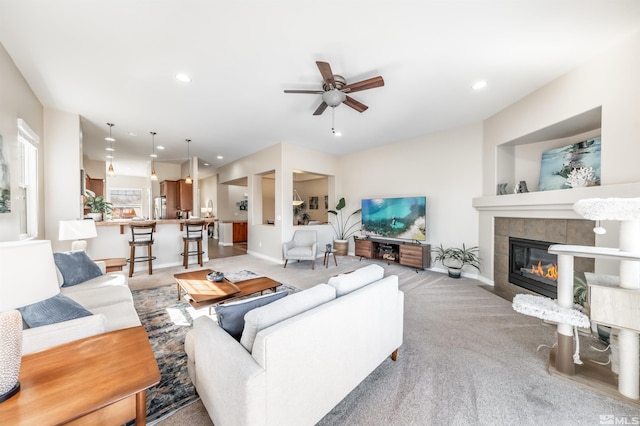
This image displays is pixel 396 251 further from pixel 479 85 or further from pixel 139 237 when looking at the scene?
pixel 139 237

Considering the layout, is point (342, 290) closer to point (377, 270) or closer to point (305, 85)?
point (377, 270)

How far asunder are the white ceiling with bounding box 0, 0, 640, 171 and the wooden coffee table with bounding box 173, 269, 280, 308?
255cm

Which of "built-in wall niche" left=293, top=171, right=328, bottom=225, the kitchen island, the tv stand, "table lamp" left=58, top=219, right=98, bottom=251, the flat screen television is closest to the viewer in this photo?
"table lamp" left=58, top=219, right=98, bottom=251

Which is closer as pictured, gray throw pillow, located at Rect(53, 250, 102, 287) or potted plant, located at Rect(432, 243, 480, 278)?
gray throw pillow, located at Rect(53, 250, 102, 287)

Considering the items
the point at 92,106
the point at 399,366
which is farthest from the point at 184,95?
the point at 399,366

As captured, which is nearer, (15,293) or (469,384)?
(15,293)

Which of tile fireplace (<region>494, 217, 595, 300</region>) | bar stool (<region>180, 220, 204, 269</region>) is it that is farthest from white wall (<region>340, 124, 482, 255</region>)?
bar stool (<region>180, 220, 204, 269</region>)

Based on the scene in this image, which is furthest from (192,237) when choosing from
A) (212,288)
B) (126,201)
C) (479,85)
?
(126,201)

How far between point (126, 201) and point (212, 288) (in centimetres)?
1038

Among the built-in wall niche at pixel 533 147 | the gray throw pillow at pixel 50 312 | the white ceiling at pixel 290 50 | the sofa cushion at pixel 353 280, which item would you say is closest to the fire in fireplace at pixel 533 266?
the built-in wall niche at pixel 533 147

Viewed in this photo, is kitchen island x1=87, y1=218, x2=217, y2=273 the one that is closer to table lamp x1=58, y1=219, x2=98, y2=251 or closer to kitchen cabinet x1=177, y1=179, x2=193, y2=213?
table lamp x1=58, y1=219, x2=98, y2=251

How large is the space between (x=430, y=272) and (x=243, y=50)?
4871 millimetres

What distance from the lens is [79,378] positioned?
3.35ft

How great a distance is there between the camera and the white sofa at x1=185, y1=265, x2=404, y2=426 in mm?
1118
